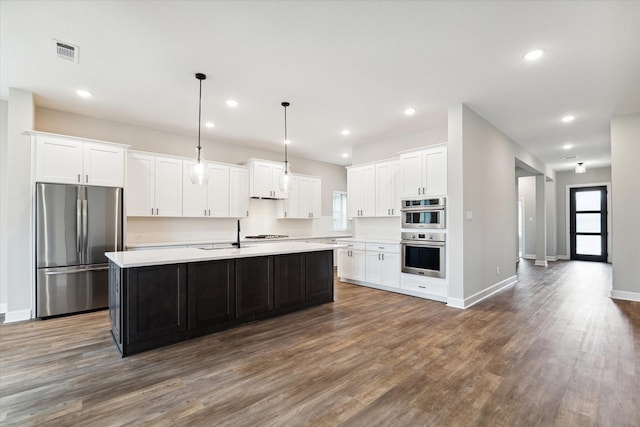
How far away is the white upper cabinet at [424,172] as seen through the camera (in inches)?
184

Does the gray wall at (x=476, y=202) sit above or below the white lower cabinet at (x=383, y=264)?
above

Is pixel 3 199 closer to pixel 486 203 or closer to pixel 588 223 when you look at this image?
pixel 486 203

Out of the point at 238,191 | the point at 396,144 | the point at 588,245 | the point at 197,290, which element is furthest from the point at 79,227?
the point at 588,245

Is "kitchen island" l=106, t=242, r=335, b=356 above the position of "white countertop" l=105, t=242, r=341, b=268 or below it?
below

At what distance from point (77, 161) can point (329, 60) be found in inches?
150

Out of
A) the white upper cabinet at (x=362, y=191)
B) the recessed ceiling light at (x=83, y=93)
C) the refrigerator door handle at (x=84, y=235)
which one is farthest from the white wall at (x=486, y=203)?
the refrigerator door handle at (x=84, y=235)

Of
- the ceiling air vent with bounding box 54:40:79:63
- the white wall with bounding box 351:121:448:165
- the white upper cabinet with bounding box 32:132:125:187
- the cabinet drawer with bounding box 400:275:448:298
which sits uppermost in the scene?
the ceiling air vent with bounding box 54:40:79:63

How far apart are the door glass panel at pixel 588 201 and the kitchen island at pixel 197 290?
9814 millimetres

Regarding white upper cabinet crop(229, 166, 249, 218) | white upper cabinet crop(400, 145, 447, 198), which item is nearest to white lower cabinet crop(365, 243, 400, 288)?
white upper cabinet crop(400, 145, 447, 198)

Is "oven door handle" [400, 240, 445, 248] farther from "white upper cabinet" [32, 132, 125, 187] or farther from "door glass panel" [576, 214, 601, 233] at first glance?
"door glass panel" [576, 214, 601, 233]

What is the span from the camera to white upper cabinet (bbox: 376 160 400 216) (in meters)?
5.55

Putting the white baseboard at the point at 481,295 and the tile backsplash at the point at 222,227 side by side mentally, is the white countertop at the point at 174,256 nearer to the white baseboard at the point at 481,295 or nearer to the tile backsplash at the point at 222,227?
the tile backsplash at the point at 222,227

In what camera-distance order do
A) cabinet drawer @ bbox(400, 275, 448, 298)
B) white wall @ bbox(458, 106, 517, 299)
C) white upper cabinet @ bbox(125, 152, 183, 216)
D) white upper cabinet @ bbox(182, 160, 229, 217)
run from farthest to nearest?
white upper cabinet @ bbox(182, 160, 229, 217), white upper cabinet @ bbox(125, 152, 183, 216), cabinet drawer @ bbox(400, 275, 448, 298), white wall @ bbox(458, 106, 517, 299)

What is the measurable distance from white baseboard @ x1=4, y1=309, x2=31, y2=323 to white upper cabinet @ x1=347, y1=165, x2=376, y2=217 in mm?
5221
